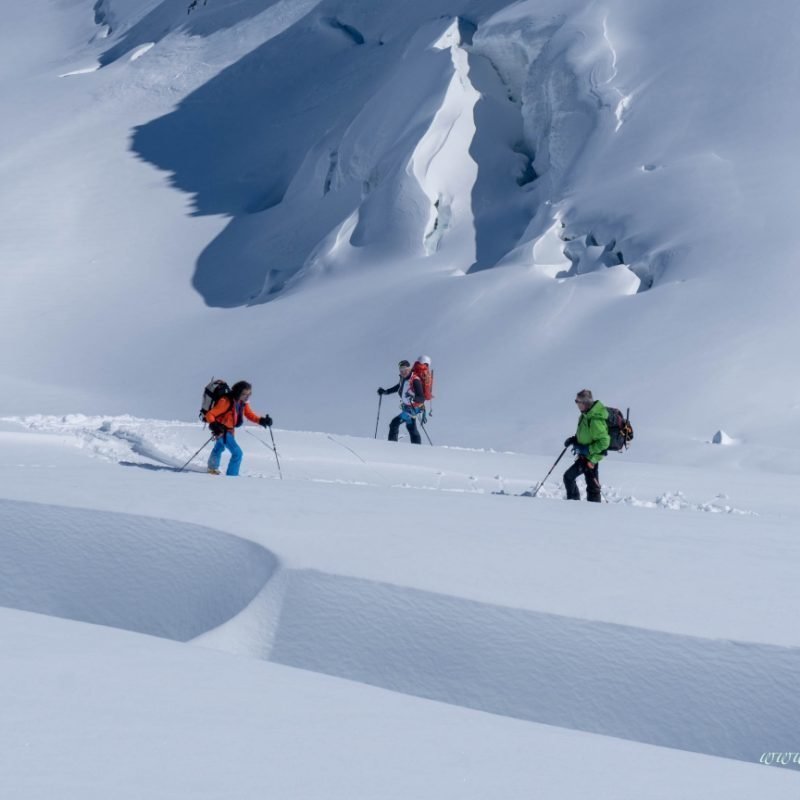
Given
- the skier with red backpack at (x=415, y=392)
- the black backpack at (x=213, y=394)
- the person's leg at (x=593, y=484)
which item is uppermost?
the skier with red backpack at (x=415, y=392)

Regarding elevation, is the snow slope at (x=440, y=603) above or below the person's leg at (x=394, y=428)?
below

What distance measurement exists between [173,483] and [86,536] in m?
1.79

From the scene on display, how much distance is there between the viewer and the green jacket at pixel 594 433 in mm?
11109

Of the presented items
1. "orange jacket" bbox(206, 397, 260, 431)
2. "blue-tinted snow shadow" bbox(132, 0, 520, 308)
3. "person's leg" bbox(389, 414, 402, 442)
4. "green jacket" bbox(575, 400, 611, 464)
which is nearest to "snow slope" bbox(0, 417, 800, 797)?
"green jacket" bbox(575, 400, 611, 464)

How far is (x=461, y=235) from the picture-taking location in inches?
1050

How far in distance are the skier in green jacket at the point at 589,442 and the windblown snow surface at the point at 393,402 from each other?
56.4 inches

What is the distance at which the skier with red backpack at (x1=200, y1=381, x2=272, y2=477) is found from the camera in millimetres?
12102

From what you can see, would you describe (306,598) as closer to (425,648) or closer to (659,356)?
(425,648)

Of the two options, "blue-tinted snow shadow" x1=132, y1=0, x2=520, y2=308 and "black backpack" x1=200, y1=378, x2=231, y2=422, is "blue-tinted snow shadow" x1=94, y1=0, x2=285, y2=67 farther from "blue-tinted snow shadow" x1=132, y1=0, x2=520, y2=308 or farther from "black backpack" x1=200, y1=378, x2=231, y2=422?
"black backpack" x1=200, y1=378, x2=231, y2=422

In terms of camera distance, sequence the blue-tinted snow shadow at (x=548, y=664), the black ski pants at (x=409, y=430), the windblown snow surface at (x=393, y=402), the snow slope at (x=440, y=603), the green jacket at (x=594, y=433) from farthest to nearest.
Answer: the black ski pants at (x=409, y=430) < the green jacket at (x=594, y=433) < the blue-tinted snow shadow at (x=548, y=664) < the snow slope at (x=440, y=603) < the windblown snow surface at (x=393, y=402)

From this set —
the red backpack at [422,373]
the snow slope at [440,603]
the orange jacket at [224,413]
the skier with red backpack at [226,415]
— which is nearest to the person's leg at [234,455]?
the skier with red backpack at [226,415]

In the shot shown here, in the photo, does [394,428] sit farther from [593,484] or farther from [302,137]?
[302,137]

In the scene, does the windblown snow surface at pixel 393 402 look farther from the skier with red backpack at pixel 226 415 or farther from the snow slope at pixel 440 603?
the skier with red backpack at pixel 226 415

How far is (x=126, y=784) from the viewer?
3.80 meters
